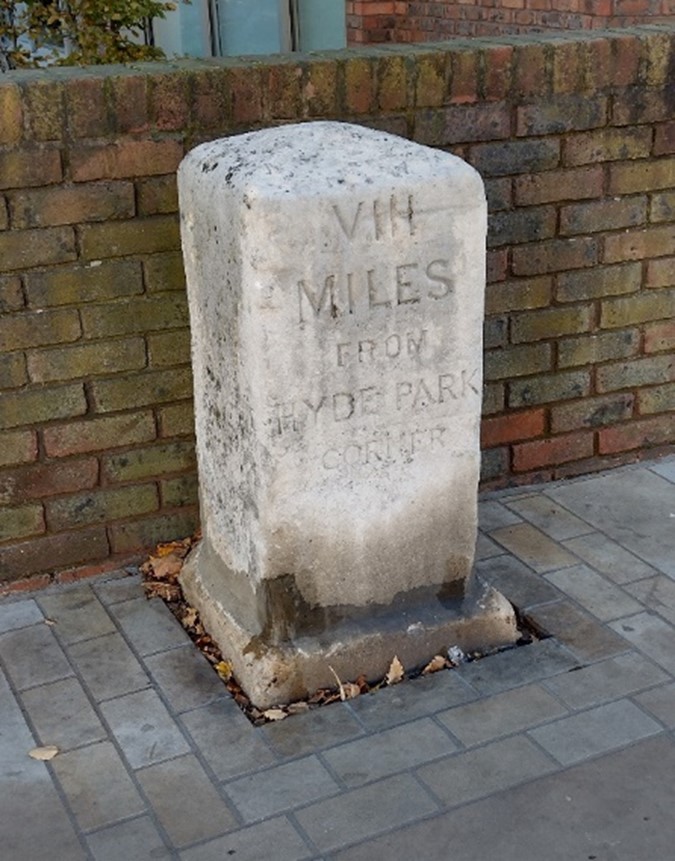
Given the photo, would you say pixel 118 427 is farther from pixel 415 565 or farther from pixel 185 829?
pixel 185 829

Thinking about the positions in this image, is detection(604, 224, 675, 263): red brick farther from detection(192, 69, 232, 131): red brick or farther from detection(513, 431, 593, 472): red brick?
detection(192, 69, 232, 131): red brick

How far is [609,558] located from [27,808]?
197 centimetres

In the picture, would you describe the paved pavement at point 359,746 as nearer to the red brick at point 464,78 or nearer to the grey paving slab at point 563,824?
the grey paving slab at point 563,824

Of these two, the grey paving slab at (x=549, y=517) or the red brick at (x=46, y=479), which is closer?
the red brick at (x=46, y=479)

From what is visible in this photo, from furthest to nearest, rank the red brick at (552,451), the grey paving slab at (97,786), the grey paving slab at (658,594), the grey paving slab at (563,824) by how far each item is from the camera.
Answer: the red brick at (552,451), the grey paving slab at (658,594), the grey paving slab at (97,786), the grey paving slab at (563,824)

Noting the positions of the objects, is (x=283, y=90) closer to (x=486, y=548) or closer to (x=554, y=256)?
(x=554, y=256)

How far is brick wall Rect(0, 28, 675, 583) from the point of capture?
3.57 m

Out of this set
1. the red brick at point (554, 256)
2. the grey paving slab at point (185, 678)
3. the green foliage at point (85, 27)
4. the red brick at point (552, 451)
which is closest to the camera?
the grey paving slab at point (185, 678)

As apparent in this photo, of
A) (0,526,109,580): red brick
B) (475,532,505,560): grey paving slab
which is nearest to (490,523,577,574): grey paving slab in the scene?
(475,532,505,560): grey paving slab

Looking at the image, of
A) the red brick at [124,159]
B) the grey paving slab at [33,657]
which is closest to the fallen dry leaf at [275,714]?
the grey paving slab at [33,657]

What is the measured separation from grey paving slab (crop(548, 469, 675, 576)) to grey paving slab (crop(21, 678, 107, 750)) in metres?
1.80

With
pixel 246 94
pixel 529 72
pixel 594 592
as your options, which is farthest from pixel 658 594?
pixel 246 94

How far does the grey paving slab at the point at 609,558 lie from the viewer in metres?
3.83

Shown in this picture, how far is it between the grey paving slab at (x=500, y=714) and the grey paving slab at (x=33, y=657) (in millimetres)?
1093
